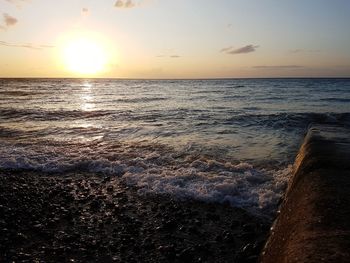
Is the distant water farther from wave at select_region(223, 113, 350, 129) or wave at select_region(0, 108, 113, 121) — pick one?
wave at select_region(0, 108, 113, 121)

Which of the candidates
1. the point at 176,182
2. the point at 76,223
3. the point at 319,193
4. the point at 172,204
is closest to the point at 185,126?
the point at 176,182

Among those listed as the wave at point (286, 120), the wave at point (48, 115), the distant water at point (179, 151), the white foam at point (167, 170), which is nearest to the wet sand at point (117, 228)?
the white foam at point (167, 170)

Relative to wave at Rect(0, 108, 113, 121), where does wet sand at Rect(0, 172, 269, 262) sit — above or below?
below

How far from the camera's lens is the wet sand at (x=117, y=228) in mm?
6245

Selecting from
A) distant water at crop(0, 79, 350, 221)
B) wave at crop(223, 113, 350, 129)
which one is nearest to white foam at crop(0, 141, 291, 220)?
distant water at crop(0, 79, 350, 221)

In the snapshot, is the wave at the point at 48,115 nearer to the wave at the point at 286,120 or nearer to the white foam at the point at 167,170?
the wave at the point at 286,120

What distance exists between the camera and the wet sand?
20.5ft

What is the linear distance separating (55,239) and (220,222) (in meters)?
3.38

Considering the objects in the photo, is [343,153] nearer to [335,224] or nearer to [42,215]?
[335,224]

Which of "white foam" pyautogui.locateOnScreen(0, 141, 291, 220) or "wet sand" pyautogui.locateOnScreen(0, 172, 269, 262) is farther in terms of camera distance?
"white foam" pyautogui.locateOnScreen(0, 141, 291, 220)

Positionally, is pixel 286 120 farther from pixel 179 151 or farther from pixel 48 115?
pixel 48 115

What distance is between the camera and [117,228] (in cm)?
728

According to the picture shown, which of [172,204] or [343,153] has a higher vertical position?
[343,153]

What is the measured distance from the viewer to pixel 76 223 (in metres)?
7.53
